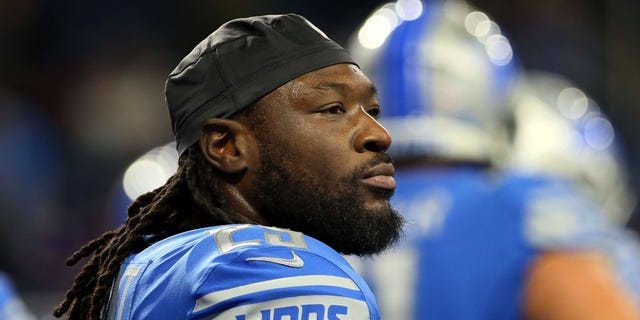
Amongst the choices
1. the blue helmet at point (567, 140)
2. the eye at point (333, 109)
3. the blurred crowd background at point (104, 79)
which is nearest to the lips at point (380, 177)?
the eye at point (333, 109)

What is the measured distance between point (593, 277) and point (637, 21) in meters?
4.21

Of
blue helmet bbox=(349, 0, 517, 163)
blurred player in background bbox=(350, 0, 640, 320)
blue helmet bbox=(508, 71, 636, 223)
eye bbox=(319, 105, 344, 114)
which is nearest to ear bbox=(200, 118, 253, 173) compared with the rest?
eye bbox=(319, 105, 344, 114)

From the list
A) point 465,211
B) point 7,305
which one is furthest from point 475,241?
point 7,305

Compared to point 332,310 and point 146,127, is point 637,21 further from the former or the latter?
point 332,310

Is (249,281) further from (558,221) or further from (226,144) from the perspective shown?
(558,221)

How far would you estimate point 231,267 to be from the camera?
151 cm

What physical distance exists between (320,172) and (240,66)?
0.22 metres

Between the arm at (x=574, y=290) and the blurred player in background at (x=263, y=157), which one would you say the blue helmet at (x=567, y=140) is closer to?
the arm at (x=574, y=290)

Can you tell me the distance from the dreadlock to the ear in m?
0.03

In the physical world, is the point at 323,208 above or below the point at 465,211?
above

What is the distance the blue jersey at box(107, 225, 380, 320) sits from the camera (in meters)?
1.48

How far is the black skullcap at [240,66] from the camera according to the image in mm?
1814

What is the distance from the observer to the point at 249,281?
149 cm

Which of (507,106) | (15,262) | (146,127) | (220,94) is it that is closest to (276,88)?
(220,94)
